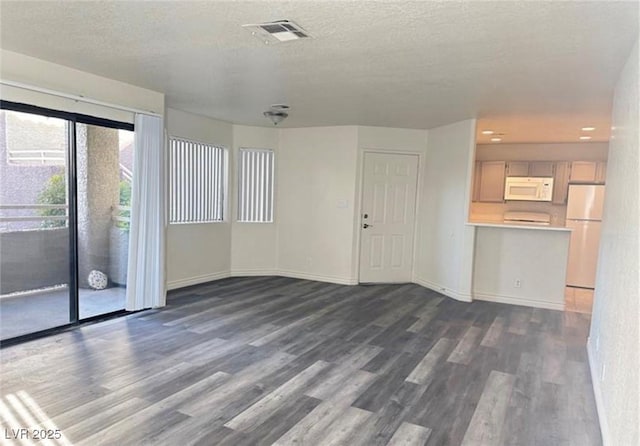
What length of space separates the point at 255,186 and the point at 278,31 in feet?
13.9

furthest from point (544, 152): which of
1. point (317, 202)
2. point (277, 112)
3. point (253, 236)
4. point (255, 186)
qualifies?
point (253, 236)

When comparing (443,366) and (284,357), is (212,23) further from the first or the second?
(443,366)

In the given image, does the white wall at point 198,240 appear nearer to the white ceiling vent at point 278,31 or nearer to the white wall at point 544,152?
the white ceiling vent at point 278,31

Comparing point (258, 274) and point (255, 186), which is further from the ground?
point (255, 186)

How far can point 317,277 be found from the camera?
21.5 ft

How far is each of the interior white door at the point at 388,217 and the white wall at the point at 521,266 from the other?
1.22m

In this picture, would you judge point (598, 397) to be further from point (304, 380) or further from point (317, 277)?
point (317, 277)

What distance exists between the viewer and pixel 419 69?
3.30m

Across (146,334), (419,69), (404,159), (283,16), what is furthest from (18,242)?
(404,159)

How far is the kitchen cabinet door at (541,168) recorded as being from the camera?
7.25m

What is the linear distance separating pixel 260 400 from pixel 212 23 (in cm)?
246

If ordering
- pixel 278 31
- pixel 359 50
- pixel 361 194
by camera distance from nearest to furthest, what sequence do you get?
1. pixel 278 31
2. pixel 359 50
3. pixel 361 194

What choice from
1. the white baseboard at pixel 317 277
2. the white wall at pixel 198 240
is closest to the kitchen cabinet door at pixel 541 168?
the white baseboard at pixel 317 277

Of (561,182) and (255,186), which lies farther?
(561,182)
